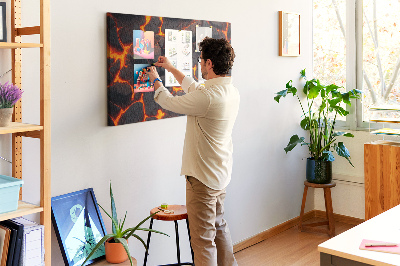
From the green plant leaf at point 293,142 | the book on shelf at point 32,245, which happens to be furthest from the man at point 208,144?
the green plant leaf at point 293,142

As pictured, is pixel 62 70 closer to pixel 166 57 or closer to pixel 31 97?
pixel 31 97

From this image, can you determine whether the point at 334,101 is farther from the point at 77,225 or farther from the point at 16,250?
the point at 16,250

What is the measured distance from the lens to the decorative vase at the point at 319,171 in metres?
4.97

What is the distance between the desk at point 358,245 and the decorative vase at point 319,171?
2324 millimetres

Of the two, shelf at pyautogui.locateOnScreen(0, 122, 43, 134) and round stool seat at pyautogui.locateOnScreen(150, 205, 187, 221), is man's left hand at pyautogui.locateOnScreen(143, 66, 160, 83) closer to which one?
round stool seat at pyautogui.locateOnScreen(150, 205, 187, 221)

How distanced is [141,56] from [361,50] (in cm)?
277

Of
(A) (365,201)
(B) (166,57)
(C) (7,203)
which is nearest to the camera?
(C) (7,203)

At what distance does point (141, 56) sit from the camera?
11.6 feet

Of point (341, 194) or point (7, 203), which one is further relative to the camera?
point (341, 194)

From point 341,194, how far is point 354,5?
6.51ft

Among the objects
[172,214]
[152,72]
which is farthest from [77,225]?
[152,72]

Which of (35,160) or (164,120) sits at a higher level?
(164,120)

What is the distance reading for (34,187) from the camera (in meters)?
3.01

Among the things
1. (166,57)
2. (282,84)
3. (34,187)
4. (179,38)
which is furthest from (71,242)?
(282,84)
